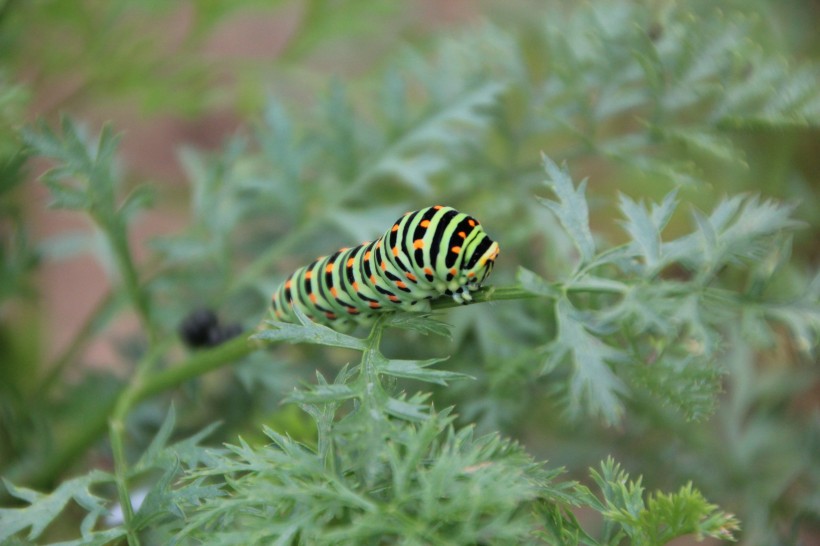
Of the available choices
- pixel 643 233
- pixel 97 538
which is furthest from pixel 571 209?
pixel 97 538

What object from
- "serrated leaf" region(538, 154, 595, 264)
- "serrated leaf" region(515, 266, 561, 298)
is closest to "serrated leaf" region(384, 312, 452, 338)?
"serrated leaf" region(515, 266, 561, 298)

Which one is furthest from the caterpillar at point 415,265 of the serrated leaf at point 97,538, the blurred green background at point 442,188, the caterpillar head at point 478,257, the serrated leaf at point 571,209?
the serrated leaf at point 97,538

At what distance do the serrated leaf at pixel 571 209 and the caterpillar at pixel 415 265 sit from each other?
11 cm

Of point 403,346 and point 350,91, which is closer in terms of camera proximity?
point 403,346

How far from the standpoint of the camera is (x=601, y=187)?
2635 millimetres

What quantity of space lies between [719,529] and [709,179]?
169 cm

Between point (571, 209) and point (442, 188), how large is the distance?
83cm

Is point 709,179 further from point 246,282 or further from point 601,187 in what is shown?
point 246,282

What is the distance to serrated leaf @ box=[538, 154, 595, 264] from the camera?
1.05 meters

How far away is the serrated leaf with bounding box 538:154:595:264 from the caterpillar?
11cm

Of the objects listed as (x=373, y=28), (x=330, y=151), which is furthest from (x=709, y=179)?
(x=330, y=151)

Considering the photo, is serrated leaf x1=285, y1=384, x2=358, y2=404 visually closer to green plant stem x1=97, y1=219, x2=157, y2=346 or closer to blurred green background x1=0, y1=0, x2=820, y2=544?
blurred green background x1=0, y1=0, x2=820, y2=544

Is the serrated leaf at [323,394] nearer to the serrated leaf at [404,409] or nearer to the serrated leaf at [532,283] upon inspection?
the serrated leaf at [404,409]

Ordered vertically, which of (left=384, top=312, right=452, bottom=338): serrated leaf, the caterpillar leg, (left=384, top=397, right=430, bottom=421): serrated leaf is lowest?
(left=384, top=397, right=430, bottom=421): serrated leaf
